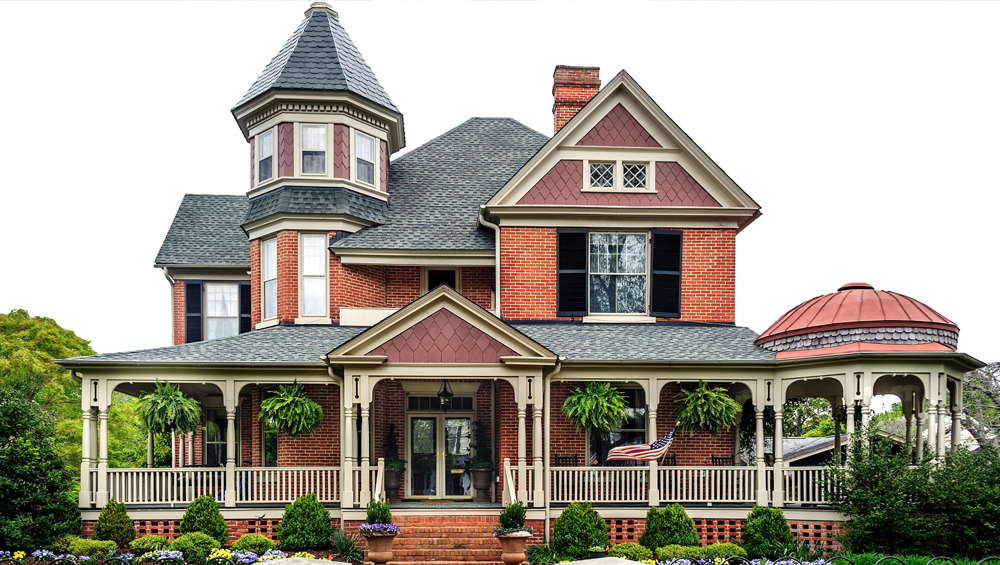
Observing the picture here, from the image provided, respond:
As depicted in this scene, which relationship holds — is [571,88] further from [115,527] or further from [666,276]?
[115,527]

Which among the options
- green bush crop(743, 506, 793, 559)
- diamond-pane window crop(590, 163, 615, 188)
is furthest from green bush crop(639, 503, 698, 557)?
diamond-pane window crop(590, 163, 615, 188)

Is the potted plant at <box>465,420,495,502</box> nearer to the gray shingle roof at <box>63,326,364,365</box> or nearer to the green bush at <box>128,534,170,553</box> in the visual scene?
the gray shingle roof at <box>63,326,364,365</box>

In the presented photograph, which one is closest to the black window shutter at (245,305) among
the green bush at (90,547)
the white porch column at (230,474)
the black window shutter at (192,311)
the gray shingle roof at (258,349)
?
the black window shutter at (192,311)

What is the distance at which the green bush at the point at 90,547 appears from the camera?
1775 cm

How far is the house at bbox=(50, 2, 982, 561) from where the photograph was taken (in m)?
19.6

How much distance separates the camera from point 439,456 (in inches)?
898

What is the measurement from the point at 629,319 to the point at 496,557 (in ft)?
23.3

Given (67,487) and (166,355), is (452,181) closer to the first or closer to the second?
(166,355)

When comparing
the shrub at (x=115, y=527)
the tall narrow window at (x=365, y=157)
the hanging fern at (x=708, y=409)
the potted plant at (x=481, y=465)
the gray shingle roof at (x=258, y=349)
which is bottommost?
the shrub at (x=115, y=527)

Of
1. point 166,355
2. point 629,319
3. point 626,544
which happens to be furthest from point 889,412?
point 166,355

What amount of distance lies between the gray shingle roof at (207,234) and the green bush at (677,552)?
46.7 ft

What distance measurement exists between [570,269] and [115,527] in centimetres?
1136

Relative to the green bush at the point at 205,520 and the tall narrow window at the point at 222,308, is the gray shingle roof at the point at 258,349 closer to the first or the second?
the green bush at the point at 205,520

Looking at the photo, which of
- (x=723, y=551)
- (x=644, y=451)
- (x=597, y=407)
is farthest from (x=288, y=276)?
(x=723, y=551)
